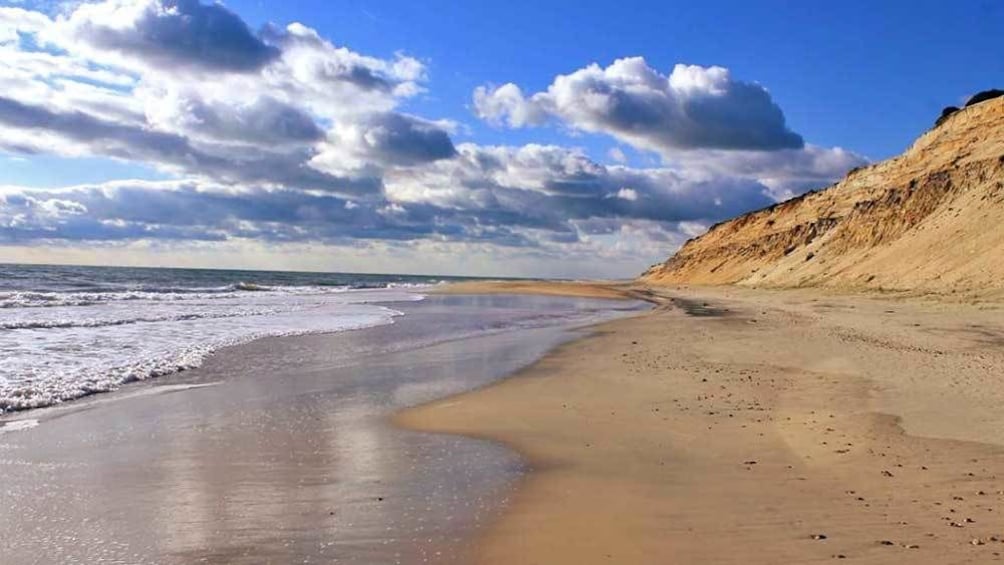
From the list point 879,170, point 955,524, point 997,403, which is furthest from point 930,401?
point 879,170

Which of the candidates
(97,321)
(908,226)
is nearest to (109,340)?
(97,321)

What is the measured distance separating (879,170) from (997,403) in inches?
2205

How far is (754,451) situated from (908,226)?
40.5 metres

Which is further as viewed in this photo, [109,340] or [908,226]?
[908,226]

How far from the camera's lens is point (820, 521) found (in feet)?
17.8

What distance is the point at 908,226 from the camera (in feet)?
138

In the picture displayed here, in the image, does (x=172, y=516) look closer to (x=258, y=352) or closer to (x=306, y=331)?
(x=258, y=352)

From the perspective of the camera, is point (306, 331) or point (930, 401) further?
point (306, 331)

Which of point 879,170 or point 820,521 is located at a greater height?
point 879,170

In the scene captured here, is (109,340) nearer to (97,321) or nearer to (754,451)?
(97,321)

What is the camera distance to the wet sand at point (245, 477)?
16.8 feet

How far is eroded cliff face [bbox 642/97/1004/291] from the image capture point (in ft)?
104

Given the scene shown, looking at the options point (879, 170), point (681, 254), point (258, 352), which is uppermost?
point (879, 170)

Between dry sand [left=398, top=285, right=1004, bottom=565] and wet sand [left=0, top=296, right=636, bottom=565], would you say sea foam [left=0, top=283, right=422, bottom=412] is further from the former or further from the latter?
dry sand [left=398, top=285, right=1004, bottom=565]
